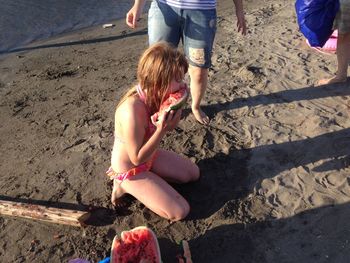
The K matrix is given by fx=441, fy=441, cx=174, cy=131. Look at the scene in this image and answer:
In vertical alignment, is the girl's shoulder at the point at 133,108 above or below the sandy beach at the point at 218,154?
above

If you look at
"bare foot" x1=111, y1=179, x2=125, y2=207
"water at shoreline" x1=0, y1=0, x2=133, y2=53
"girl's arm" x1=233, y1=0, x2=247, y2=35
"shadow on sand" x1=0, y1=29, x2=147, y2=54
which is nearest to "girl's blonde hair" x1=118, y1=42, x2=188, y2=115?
"bare foot" x1=111, y1=179, x2=125, y2=207

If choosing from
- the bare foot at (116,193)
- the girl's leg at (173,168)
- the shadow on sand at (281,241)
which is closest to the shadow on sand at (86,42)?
the girl's leg at (173,168)

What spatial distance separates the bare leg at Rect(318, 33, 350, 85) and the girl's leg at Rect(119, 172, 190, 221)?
2.38 metres

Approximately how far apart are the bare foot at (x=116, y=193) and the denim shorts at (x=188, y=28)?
49.8 inches

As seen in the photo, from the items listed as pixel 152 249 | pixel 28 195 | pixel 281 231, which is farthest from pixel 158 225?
pixel 28 195

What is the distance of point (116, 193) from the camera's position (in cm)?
340

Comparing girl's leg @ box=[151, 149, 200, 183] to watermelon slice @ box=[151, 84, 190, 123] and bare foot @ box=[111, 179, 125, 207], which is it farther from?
watermelon slice @ box=[151, 84, 190, 123]

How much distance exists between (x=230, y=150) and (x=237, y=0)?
1340mm

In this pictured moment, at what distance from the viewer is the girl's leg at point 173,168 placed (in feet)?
11.5

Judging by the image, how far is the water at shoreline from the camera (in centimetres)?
714

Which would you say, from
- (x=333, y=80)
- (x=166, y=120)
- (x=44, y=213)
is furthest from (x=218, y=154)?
(x=333, y=80)

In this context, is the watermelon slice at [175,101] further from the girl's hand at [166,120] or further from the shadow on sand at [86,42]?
the shadow on sand at [86,42]

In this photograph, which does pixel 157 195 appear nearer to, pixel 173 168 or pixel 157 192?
pixel 157 192

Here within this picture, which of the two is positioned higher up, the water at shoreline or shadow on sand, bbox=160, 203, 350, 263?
the water at shoreline
